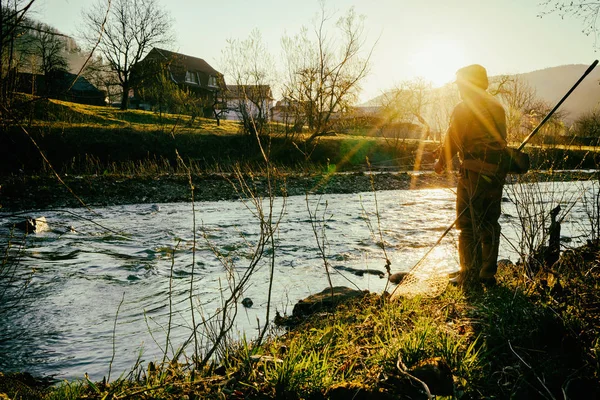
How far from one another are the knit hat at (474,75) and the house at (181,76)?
116 ft

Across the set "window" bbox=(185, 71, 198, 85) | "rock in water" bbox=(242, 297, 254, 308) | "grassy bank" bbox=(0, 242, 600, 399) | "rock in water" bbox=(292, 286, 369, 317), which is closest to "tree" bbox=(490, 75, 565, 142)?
"grassy bank" bbox=(0, 242, 600, 399)

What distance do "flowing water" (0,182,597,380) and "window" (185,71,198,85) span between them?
48693 mm

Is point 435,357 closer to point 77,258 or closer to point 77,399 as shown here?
point 77,399

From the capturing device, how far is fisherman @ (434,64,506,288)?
4.12 metres

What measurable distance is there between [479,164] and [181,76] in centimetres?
5678

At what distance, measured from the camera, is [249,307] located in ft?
15.9

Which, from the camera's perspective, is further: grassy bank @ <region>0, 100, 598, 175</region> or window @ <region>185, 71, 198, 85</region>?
window @ <region>185, 71, 198, 85</region>

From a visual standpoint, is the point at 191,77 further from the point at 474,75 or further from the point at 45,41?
the point at 474,75

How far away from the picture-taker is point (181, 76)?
5531 cm

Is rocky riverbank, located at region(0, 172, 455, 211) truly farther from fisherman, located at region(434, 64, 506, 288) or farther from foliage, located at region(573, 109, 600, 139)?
fisherman, located at region(434, 64, 506, 288)

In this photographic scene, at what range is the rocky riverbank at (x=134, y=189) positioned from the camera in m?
13.3

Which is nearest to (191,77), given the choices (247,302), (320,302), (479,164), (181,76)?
(181,76)

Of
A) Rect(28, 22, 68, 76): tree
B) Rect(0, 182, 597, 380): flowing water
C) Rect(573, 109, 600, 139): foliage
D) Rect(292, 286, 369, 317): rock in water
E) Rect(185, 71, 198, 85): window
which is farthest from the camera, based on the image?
Rect(185, 71, 198, 85): window

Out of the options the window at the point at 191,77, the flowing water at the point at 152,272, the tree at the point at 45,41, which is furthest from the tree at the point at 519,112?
the window at the point at 191,77
